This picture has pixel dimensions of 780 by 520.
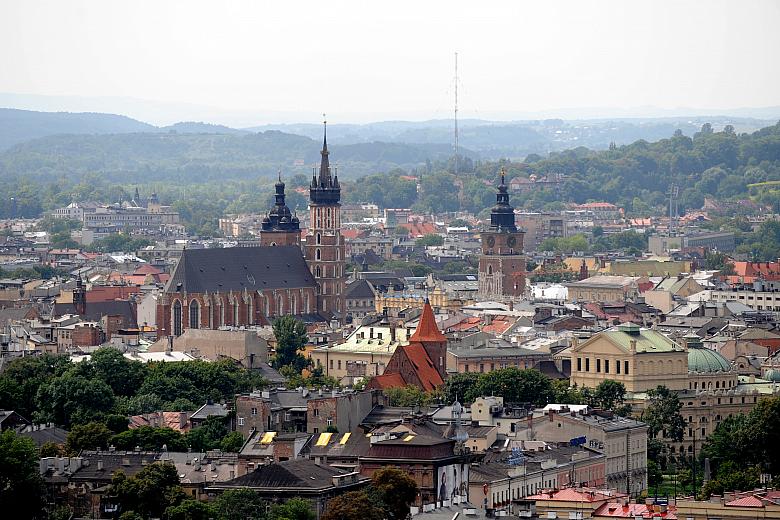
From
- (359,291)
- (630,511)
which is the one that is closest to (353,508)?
(630,511)

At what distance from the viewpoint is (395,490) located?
6856cm

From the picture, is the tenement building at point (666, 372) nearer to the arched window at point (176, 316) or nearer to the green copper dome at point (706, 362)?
the green copper dome at point (706, 362)

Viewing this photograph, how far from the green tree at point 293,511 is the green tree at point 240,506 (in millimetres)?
441

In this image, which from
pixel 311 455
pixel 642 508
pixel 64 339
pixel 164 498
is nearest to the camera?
pixel 642 508

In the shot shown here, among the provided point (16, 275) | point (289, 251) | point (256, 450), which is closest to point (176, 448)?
point (256, 450)

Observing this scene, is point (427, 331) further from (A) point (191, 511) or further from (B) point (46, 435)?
(A) point (191, 511)

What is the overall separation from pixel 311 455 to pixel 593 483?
8760mm

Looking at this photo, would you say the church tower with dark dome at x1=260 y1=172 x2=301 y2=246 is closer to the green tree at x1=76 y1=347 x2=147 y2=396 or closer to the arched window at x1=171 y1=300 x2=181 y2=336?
the arched window at x1=171 y1=300 x2=181 y2=336

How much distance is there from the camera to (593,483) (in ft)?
257

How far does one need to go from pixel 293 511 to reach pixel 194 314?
65529 millimetres

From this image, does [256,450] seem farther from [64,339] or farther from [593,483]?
[64,339]

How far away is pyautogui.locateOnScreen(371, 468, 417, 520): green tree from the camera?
67.4 metres

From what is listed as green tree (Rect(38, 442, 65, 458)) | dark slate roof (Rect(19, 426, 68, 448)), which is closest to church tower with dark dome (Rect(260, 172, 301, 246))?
dark slate roof (Rect(19, 426, 68, 448))

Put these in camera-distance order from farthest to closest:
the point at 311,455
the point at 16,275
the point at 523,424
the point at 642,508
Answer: the point at 16,275, the point at 523,424, the point at 311,455, the point at 642,508
